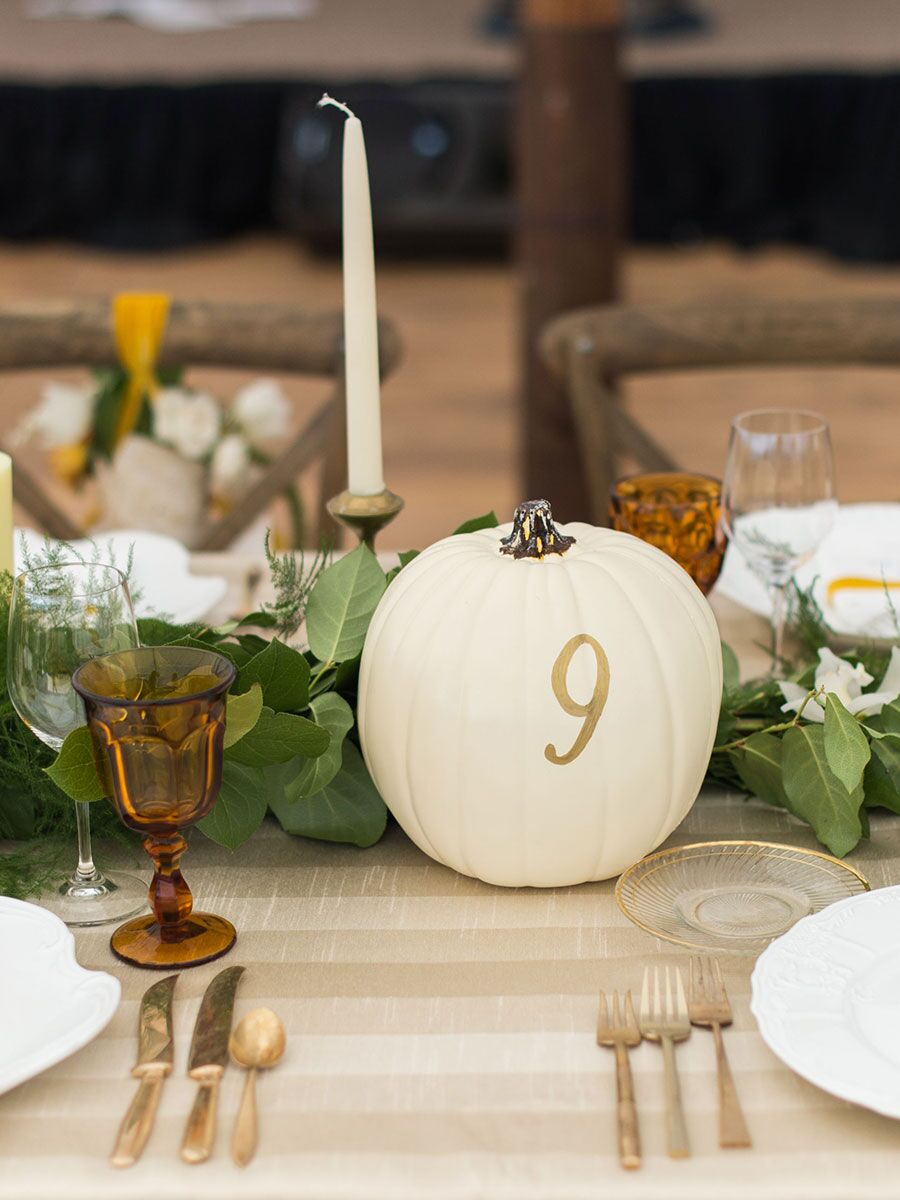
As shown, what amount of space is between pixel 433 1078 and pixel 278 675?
231 millimetres

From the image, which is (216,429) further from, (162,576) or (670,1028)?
(670,1028)

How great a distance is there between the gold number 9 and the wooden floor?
2037 mm

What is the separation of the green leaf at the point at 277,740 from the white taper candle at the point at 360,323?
7.4 inches

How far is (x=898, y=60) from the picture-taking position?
14.0 feet

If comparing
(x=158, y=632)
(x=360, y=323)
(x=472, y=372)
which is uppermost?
(x=360, y=323)

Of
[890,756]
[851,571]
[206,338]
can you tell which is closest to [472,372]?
[206,338]

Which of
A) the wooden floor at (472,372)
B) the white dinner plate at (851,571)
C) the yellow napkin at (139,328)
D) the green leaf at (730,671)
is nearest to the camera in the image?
the green leaf at (730,671)

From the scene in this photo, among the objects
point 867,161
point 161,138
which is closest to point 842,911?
point 867,161

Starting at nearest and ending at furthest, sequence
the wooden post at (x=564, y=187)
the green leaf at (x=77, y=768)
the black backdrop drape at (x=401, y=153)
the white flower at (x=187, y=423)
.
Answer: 1. the green leaf at (x=77, y=768)
2. the white flower at (x=187, y=423)
3. the wooden post at (x=564, y=187)
4. the black backdrop drape at (x=401, y=153)

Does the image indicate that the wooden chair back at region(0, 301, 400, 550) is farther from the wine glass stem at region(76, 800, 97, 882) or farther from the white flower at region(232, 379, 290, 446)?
the wine glass stem at region(76, 800, 97, 882)

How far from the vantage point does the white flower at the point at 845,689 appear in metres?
0.85

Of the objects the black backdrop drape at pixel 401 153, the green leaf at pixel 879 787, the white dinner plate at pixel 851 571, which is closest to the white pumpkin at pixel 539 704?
Answer: the green leaf at pixel 879 787

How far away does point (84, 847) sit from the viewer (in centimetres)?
81

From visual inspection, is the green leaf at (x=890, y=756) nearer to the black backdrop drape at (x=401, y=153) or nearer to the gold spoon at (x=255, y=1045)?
the gold spoon at (x=255, y=1045)
